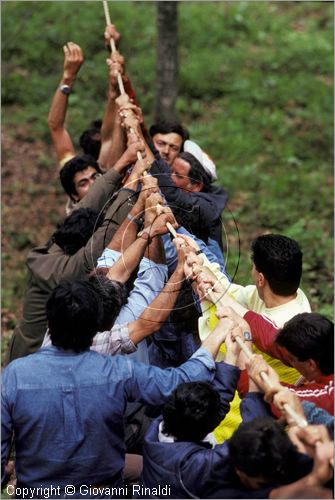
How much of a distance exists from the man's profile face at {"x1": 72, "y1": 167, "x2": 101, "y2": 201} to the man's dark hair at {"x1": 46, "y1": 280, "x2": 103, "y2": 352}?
3.25 m

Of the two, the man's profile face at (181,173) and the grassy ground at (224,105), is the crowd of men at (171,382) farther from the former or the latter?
the grassy ground at (224,105)

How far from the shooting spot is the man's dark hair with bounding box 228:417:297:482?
3.54m

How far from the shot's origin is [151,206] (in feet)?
17.6

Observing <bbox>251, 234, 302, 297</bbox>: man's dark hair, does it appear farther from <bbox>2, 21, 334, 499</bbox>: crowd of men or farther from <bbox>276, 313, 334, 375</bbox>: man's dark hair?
<bbox>276, 313, 334, 375</bbox>: man's dark hair

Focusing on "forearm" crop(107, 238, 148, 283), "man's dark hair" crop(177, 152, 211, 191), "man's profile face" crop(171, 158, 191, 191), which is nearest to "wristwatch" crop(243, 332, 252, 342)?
"forearm" crop(107, 238, 148, 283)

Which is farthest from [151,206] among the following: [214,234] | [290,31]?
[290,31]

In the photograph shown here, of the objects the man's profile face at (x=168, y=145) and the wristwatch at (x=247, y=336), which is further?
the man's profile face at (x=168, y=145)

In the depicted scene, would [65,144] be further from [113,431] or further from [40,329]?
[113,431]

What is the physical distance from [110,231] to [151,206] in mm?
897

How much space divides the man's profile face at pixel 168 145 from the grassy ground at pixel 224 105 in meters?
2.11

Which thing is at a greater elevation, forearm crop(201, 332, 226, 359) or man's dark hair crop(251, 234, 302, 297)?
man's dark hair crop(251, 234, 302, 297)

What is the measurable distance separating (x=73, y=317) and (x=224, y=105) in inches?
442

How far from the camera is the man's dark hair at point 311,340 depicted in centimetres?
407

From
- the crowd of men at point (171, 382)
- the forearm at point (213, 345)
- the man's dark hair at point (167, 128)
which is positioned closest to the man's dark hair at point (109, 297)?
the crowd of men at point (171, 382)
